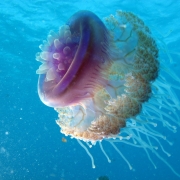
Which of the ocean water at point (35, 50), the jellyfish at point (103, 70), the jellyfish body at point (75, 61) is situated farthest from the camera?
the ocean water at point (35, 50)

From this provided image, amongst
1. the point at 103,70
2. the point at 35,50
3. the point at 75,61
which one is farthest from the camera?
the point at 35,50

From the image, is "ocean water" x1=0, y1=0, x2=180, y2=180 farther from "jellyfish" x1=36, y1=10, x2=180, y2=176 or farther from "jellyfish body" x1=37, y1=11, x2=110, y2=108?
"jellyfish body" x1=37, y1=11, x2=110, y2=108

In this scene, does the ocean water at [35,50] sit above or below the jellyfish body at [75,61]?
below

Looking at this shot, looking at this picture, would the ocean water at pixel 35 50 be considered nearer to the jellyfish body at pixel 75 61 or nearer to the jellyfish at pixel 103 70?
the jellyfish at pixel 103 70

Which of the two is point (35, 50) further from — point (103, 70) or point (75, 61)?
point (75, 61)

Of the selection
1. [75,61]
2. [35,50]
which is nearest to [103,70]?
[75,61]

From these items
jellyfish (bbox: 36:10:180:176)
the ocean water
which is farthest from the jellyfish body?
the ocean water

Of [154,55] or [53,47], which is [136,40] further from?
[53,47]

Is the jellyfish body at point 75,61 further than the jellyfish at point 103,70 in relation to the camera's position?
No

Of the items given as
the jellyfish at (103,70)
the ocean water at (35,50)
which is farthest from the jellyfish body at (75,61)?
the ocean water at (35,50)

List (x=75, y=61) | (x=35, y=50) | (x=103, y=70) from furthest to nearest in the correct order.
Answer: (x=35, y=50) → (x=103, y=70) → (x=75, y=61)

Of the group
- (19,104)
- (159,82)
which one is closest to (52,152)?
(19,104)
